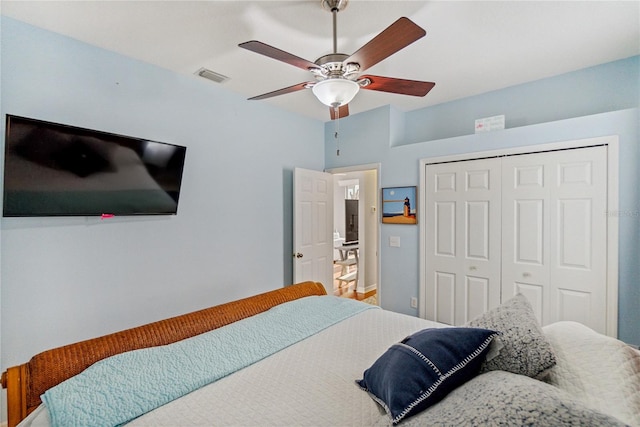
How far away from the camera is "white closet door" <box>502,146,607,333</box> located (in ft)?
7.86

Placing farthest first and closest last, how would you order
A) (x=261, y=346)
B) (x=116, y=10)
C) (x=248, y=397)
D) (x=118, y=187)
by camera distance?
1. (x=118, y=187)
2. (x=116, y=10)
3. (x=261, y=346)
4. (x=248, y=397)

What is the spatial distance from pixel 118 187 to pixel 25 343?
3.93 ft

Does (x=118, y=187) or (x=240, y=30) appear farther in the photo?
(x=118, y=187)

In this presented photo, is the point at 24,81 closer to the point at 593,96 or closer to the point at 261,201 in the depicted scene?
the point at 261,201

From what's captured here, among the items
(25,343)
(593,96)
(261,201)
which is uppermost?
(593,96)

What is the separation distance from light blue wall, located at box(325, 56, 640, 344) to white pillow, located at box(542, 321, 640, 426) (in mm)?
1799

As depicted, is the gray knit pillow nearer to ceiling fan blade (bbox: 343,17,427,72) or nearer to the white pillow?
the white pillow

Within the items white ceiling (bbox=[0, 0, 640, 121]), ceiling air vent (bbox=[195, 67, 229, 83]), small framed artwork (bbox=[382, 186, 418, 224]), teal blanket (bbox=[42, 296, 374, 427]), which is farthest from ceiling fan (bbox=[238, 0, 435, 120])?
small framed artwork (bbox=[382, 186, 418, 224])

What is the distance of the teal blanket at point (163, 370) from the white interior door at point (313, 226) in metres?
1.82

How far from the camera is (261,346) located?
1.46 meters

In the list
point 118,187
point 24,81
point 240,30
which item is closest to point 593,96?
point 240,30

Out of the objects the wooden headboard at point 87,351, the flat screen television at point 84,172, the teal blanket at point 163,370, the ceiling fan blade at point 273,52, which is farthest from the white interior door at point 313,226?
the ceiling fan blade at point 273,52

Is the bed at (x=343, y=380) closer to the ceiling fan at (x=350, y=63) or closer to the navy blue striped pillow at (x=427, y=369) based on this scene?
the navy blue striped pillow at (x=427, y=369)

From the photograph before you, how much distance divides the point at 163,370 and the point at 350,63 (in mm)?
1734
